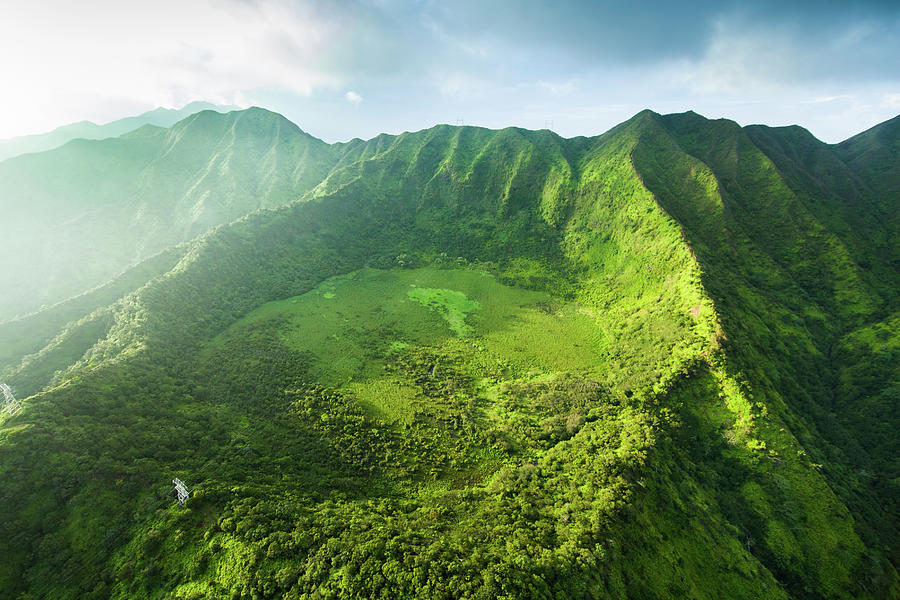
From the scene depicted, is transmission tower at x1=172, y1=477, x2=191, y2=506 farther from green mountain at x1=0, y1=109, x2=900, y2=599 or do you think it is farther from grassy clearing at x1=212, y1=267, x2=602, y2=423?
grassy clearing at x1=212, y1=267, x2=602, y2=423

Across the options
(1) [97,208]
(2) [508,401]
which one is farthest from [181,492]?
(1) [97,208]

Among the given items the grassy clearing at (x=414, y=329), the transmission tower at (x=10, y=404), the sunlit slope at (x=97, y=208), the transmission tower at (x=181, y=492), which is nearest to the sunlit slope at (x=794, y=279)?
the grassy clearing at (x=414, y=329)

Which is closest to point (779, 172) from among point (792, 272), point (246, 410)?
point (792, 272)

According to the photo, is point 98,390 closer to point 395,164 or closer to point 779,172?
point 395,164

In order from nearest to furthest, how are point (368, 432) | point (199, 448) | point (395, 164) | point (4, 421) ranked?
point (4, 421), point (199, 448), point (368, 432), point (395, 164)

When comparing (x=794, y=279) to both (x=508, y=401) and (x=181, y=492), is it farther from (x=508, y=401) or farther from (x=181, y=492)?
(x=181, y=492)

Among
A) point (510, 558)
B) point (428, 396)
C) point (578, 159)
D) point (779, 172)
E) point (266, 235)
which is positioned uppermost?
point (578, 159)

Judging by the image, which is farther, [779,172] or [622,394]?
[779,172]

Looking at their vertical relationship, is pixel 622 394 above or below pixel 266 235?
below
